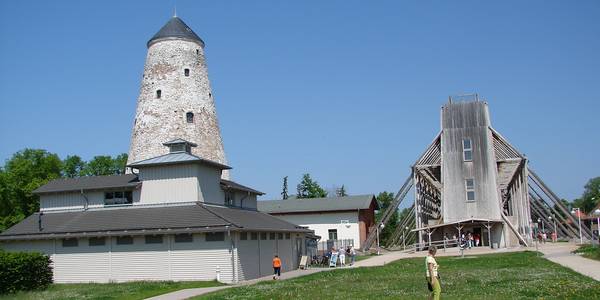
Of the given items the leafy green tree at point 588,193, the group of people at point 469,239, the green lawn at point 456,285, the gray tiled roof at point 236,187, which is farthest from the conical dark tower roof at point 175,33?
the leafy green tree at point 588,193

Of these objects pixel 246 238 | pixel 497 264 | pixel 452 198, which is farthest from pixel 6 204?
pixel 497 264

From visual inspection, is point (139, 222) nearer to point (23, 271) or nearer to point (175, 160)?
point (175, 160)

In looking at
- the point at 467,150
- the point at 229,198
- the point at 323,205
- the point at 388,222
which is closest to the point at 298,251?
the point at 229,198

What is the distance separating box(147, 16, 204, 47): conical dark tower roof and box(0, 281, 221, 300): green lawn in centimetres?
2182

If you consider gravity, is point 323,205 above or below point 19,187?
below

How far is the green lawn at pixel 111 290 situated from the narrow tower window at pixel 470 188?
28824 millimetres

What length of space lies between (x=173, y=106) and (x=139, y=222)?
15.1 m

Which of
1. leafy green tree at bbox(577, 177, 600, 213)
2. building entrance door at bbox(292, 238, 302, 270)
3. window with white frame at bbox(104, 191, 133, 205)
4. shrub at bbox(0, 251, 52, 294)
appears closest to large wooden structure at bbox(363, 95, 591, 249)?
building entrance door at bbox(292, 238, 302, 270)

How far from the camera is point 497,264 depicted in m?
33.0

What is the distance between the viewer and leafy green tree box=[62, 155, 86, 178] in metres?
67.1

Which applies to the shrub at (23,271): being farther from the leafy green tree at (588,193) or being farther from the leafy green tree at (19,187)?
the leafy green tree at (588,193)

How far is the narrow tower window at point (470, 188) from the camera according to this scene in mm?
51969

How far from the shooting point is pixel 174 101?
4578 cm

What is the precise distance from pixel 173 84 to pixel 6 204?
21882 millimetres
